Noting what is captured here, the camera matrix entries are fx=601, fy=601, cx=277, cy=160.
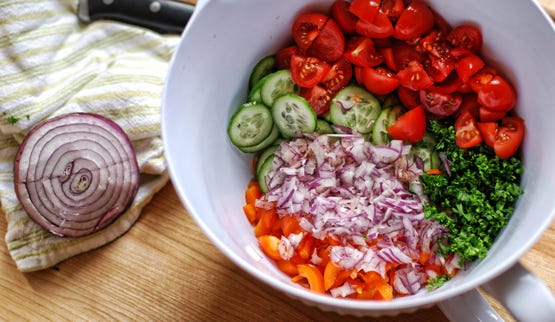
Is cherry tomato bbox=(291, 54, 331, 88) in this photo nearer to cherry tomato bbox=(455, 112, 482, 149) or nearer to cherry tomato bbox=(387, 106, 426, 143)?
cherry tomato bbox=(387, 106, 426, 143)

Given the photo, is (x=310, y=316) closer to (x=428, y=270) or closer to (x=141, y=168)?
(x=428, y=270)

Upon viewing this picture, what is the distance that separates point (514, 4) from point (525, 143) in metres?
0.35

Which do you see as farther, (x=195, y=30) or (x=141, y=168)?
(x=141, y=168)

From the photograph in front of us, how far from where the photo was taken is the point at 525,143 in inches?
60.4

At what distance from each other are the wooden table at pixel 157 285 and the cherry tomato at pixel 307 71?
55 centimetres

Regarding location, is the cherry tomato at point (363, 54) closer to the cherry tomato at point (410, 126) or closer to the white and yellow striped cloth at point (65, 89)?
the cherry tomato at point (410, 126)

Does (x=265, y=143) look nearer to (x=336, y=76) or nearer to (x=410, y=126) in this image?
(x=336, y=76)

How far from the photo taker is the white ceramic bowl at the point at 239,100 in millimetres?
1363

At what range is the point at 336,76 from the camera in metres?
1.67

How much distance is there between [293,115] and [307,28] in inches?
9.7

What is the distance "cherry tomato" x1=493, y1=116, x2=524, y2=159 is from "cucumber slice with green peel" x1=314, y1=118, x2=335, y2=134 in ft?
1.44

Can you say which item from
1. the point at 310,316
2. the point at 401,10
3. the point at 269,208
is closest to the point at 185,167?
the point at 269,208

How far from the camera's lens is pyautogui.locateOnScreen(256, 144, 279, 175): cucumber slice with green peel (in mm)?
1671

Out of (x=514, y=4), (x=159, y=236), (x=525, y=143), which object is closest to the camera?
(x=514, y=4)
